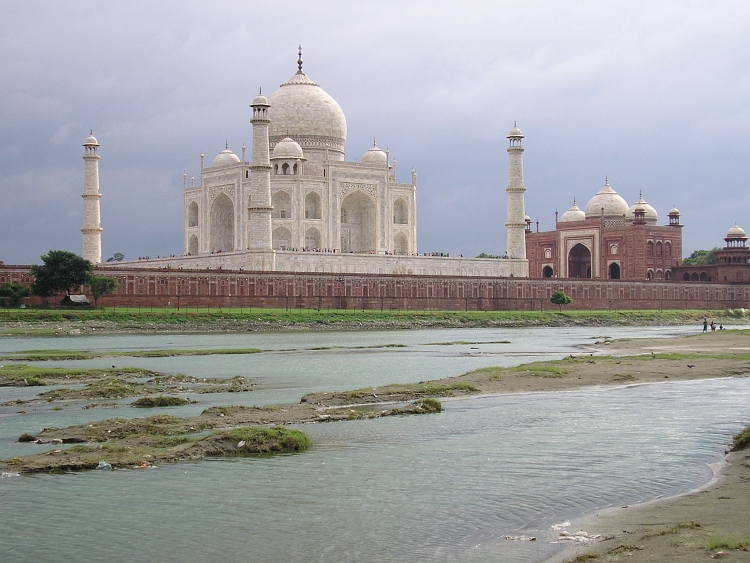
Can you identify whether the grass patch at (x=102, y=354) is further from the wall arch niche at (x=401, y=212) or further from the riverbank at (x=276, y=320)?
the wall arch niche at (x=401, y=212)

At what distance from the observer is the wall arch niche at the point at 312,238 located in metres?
59.8

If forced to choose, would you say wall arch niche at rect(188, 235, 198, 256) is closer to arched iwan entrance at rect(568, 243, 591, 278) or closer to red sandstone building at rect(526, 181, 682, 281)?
red sandstone building at rect(526, 181, 682, 281)

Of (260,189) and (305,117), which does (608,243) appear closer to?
(305,117)

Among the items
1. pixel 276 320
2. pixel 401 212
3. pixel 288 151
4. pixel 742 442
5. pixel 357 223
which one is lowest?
pixel 742 442

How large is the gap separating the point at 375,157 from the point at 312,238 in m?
7.73

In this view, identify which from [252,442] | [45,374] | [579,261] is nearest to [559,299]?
[579,261]

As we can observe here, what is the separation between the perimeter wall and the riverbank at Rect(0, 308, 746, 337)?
149 centimetres

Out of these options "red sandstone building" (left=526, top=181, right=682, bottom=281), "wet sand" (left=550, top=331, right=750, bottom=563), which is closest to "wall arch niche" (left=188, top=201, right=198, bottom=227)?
"red sandstone building" (left=526, top=181, right=682, bottom=281)

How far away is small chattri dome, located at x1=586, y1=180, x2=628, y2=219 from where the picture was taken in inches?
2963

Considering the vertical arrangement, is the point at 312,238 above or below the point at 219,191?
below

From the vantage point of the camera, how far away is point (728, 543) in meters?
7.70

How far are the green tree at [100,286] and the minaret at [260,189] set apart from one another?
858 centimetres

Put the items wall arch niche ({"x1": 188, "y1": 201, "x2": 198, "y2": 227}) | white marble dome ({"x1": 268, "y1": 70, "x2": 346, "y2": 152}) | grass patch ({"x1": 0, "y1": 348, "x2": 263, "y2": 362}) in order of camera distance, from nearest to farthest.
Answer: grass patch ({"x1": 0, "y1": 348, "x2": 263, "y2": 362})
white marble dome ({"x1": 268, "y1": 70, "x2": 346, "y2": 152})
wall arch niche ({"x1": 188, "y1": 201, "x2": 198, "y2": 227})

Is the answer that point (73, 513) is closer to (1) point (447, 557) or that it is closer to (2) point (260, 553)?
(2) point (260, 553)
